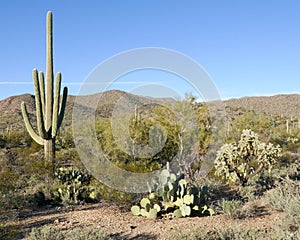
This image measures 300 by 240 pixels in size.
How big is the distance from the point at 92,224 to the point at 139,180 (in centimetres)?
251

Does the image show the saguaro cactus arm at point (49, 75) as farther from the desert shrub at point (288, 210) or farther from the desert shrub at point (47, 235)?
the desert shrub at point (288, 210)

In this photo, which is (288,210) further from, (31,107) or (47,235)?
(31,107)

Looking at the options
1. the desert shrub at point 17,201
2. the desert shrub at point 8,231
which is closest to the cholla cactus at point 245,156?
the desert shrub at point 17,201

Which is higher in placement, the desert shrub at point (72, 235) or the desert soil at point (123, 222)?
the desert shrub at point (72, 235)

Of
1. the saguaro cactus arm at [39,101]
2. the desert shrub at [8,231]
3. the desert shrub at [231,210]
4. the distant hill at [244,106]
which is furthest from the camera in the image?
the distant hill at [244,106]

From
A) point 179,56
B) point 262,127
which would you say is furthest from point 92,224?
point 262,127

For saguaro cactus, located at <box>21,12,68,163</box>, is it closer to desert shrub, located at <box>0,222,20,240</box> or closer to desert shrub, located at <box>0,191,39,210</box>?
desert shrub, located at <box>0,191,39,210</box>

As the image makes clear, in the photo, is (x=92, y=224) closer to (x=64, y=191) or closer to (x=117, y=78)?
(x=64, y=191)

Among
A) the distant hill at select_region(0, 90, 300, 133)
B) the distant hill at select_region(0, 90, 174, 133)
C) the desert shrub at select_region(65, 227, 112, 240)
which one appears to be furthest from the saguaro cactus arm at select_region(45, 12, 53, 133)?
the distant hill at select_region(0, 90, 300, 133)

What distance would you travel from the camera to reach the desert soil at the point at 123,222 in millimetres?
5934

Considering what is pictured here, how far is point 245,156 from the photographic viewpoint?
898 centimetres

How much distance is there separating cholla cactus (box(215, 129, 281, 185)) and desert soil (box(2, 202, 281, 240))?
1896mm

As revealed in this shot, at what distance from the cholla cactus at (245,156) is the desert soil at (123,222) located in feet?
6.22

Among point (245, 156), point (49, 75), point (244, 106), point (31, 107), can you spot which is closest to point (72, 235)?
point (245, 156)
